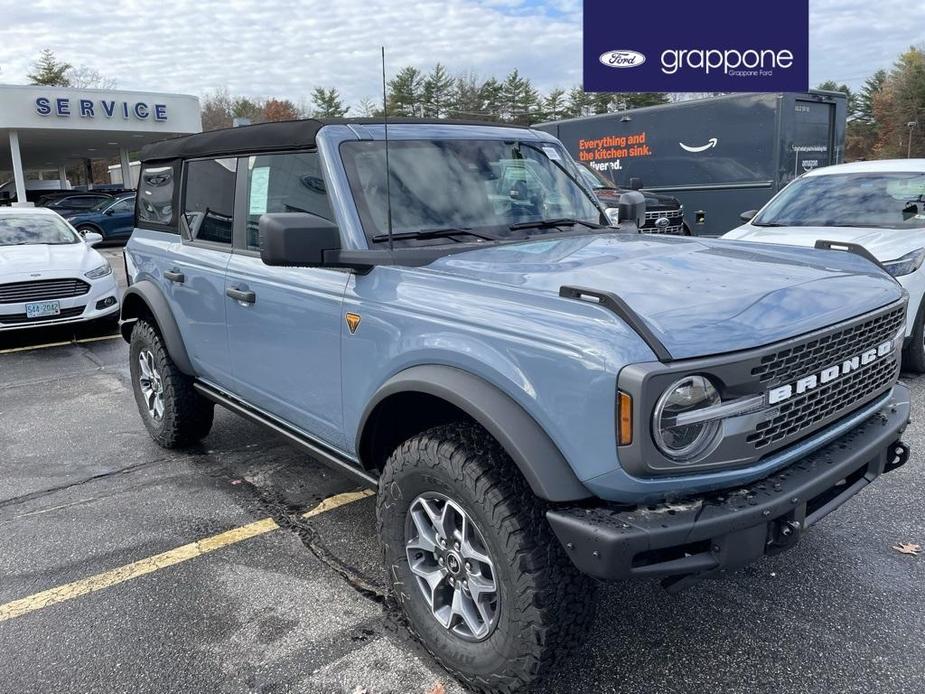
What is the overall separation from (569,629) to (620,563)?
39 centimetres

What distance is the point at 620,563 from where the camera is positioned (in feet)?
6.48

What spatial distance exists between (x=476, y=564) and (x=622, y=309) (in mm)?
987

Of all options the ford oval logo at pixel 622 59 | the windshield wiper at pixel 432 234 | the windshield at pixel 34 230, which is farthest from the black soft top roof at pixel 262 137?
the ford oval logo at pixel 622 59

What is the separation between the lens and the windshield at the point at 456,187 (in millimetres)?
3107

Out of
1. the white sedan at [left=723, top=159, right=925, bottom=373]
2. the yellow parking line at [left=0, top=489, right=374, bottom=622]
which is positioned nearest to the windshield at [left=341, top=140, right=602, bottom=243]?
the yellow parking line at [left=0, top=489, right=374, bottom=622]

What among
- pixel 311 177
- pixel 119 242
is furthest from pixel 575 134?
pixel 311 177

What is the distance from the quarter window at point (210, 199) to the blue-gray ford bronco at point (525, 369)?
0.05 m

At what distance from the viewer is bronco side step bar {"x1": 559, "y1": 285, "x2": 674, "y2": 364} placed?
1.99 m

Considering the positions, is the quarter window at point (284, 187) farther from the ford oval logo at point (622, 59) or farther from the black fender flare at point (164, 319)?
the ford oval logo at point (622, 59)

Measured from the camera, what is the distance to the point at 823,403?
2.44m

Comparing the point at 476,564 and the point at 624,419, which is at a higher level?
the point at 624,419

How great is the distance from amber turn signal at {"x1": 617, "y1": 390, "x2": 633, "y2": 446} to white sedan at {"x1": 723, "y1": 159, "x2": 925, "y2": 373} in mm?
4594

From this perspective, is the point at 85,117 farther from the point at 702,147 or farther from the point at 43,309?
the point at 702,147

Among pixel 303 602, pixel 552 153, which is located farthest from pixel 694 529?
pixel 552 153
